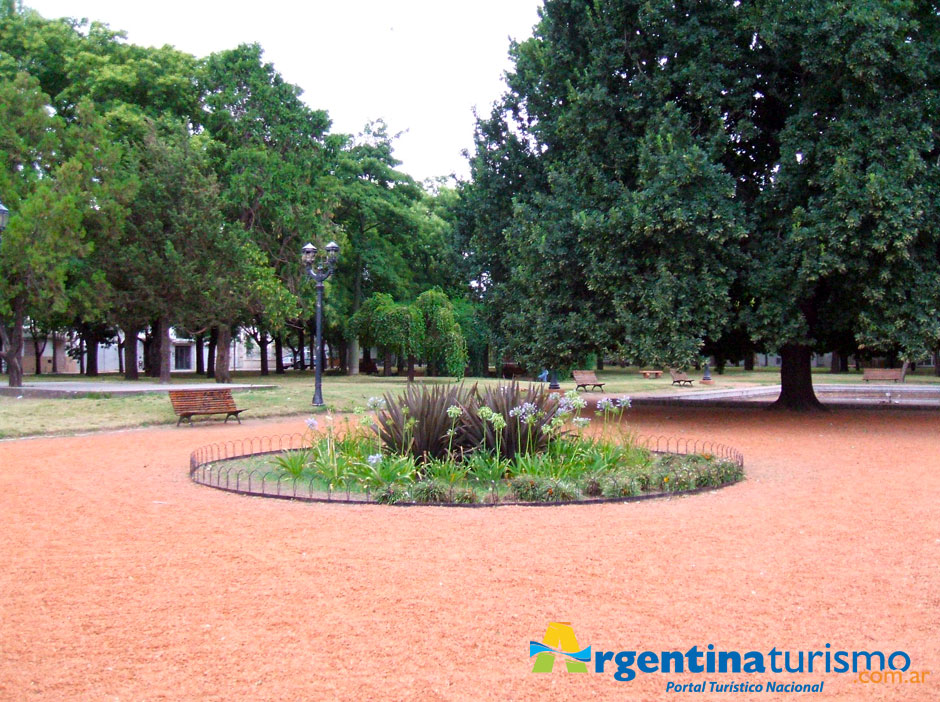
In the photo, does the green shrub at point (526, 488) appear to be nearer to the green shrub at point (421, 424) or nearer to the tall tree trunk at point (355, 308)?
the green shrub at point (421, 424)

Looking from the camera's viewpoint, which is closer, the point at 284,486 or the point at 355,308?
the point at 284,486

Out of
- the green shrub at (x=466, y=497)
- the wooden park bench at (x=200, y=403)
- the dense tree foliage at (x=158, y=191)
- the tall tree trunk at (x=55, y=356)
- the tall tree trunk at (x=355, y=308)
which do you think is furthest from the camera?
the tall tree trunk at (x=55, y=356)

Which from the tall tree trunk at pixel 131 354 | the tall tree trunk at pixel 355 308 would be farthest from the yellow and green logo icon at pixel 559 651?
the tall tree trunk at pixel 355 308

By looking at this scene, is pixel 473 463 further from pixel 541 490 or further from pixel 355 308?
pixel 355 308

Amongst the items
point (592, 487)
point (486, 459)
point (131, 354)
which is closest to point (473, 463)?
point (486, 459)

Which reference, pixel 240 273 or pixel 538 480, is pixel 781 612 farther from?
pixel 240 273

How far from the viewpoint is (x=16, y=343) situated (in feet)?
77.9

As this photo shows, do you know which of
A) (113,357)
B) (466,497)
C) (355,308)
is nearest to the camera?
(466,497)

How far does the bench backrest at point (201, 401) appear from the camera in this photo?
1579cm

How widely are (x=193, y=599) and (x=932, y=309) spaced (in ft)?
47.1

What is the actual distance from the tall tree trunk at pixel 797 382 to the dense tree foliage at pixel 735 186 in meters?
0.04

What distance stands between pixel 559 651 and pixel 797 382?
16.9 metres

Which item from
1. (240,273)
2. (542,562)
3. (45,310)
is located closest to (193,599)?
(542,562)

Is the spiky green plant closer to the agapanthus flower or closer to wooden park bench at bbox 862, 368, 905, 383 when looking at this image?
the agapanthus flower
